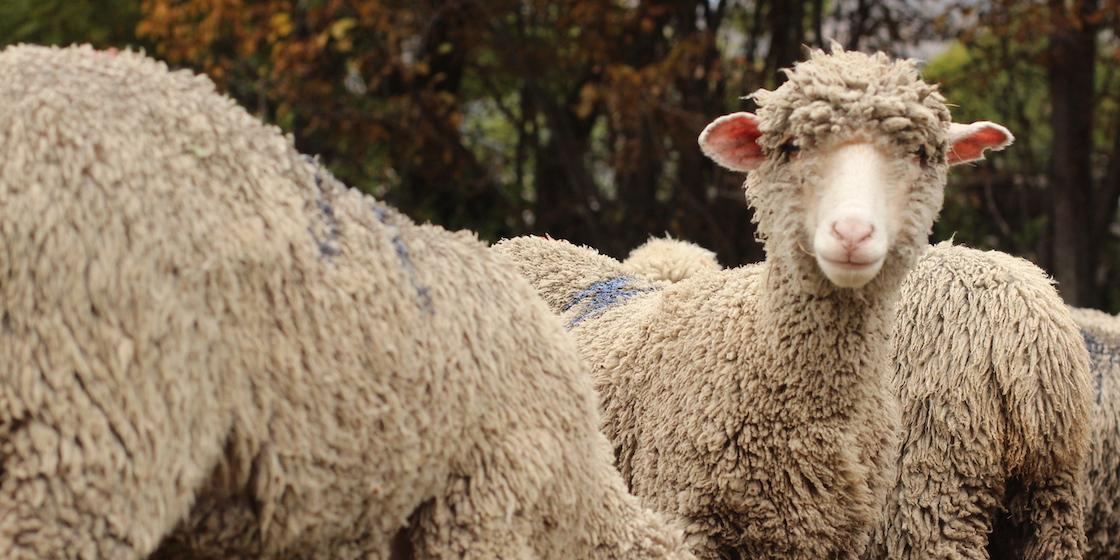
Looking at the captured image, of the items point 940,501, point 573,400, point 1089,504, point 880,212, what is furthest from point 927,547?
point 573,400

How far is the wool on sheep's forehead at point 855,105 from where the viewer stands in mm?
3176

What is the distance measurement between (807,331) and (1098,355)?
2144 millimetres

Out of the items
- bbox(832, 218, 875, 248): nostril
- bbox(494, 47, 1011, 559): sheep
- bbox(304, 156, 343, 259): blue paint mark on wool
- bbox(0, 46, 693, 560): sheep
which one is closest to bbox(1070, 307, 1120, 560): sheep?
bbox(494, 47, 1011, 559): sheep

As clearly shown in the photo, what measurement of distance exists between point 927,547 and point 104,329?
3312 millimetres

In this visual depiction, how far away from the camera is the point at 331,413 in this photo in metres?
2.02

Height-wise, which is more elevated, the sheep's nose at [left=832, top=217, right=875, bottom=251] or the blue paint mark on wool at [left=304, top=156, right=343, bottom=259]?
the sheep's nose at [left=832, top=217, right=875, bottom=251]

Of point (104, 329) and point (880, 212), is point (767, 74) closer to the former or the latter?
point (880, 212)

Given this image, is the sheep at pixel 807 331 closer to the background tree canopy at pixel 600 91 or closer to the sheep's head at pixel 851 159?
the sheep's head at pixel 851 159

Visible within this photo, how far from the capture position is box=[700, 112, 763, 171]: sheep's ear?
353 cm

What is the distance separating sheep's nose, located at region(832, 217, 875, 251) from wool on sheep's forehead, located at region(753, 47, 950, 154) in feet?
1.12

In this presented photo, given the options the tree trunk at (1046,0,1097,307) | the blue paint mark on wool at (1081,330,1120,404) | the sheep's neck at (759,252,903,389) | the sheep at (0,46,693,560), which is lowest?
the sheep at (0,46,693,560)

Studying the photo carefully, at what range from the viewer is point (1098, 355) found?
190 inches

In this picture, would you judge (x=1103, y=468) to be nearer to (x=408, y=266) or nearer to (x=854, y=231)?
(x=854, y=231)

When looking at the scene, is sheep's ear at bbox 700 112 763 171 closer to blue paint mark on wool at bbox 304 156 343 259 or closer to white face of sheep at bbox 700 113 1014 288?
white face of sheep at bbox 700 113 1014 288
